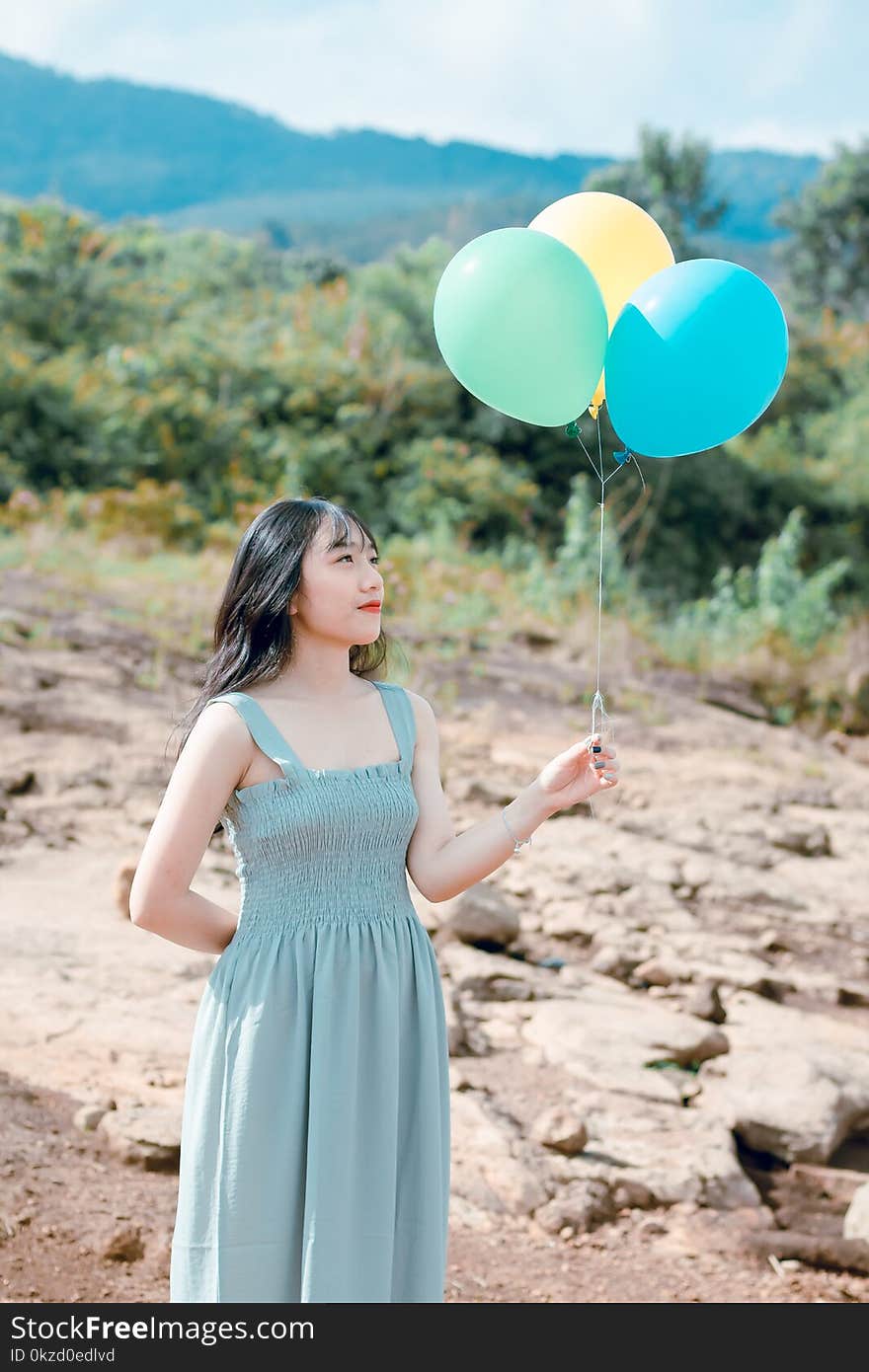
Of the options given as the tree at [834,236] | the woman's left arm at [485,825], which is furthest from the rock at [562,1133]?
the tree at [834,236]

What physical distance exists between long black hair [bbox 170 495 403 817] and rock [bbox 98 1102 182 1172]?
70.2 inches

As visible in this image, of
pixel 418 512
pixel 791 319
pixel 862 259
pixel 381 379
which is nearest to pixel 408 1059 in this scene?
A: pixel 418 512

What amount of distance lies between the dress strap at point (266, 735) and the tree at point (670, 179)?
25937 mm

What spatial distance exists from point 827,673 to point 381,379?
660 centimetres

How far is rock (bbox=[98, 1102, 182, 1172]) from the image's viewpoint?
343 centimetres

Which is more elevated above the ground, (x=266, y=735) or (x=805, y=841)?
(x=266, y=735)

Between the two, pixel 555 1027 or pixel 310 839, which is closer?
pixel 310 839

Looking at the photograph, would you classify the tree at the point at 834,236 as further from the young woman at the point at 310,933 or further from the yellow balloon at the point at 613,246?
the young woman at the point at 310,933

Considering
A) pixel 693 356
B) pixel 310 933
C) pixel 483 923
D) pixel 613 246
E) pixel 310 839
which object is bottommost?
pixel 483 923

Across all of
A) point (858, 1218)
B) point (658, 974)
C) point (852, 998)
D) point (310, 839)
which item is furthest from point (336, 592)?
point (852, 998)

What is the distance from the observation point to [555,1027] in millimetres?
4480

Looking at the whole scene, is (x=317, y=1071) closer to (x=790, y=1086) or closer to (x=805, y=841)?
(x=790, y=1086)

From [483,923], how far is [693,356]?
3.18 meters
